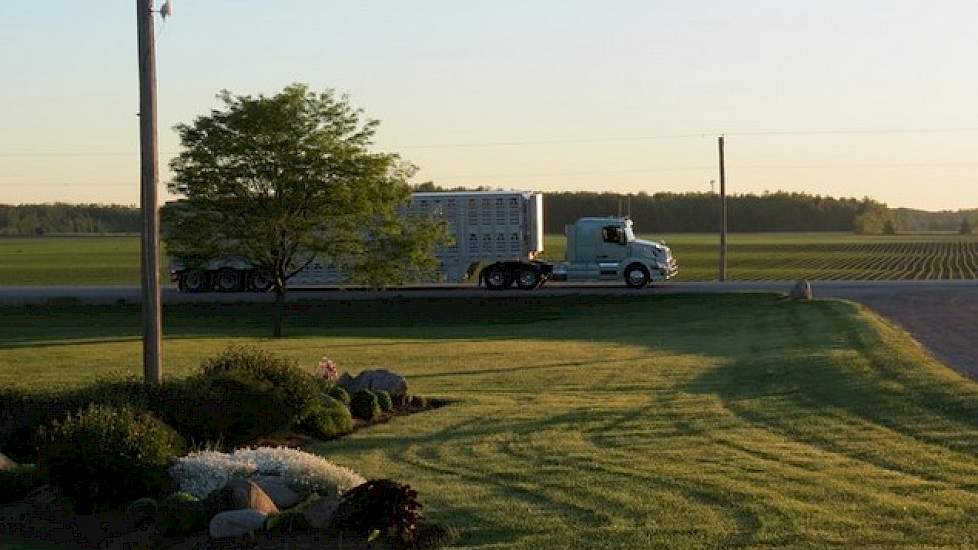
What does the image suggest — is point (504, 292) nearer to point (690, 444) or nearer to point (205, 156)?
point (205, 156)

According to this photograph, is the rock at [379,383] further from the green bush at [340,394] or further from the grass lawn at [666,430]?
the grass lawn at [666,430]

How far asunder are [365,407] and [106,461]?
7083 millimetres

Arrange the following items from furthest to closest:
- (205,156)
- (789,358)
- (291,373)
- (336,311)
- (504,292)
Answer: (504,292) < (336,311) < (205,156) < (789,358) < (291,373)

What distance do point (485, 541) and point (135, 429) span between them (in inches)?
156

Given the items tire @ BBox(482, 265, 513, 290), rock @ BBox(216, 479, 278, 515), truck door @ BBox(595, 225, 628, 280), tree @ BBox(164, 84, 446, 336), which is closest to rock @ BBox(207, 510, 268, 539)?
rock @ BBox(216, 479, 278, 515)

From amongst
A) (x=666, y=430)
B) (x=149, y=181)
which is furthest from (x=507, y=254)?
(x=149, y=181)

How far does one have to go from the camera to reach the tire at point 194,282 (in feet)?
191

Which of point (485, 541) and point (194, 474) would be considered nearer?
point (485, 541)

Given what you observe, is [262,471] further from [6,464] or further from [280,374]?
[280,374]

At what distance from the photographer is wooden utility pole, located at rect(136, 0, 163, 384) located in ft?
60.1

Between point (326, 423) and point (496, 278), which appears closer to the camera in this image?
point (326, 423)

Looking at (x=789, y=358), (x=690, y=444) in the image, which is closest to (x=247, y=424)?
(x=690, y=444)

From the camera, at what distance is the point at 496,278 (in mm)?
56938

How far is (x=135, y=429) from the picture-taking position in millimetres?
14078
